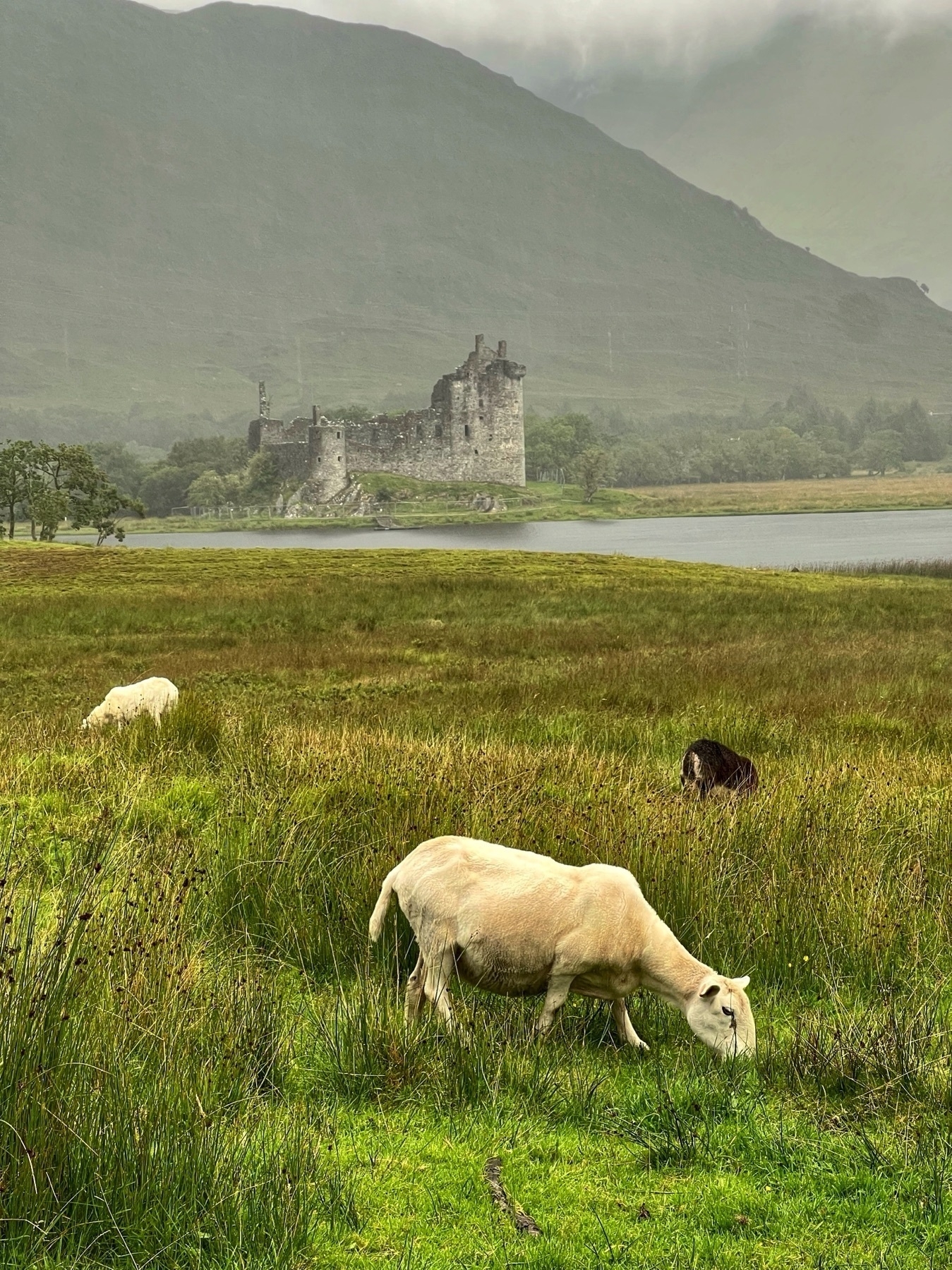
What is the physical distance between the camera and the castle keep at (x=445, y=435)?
11344 centimetres

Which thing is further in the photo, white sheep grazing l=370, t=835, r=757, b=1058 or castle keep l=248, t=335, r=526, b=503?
castle keep l=248, t=335, r=526, b=503

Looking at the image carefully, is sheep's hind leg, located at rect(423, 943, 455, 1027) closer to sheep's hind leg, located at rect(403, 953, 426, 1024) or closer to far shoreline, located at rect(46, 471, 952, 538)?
sheep's hind leg, located at rect(403, 953, 426, 1024)

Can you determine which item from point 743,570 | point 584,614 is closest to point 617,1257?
point 584,614

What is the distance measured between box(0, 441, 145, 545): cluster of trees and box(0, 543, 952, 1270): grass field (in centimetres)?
5116

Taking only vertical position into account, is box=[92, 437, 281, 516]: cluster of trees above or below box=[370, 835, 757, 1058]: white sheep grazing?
above

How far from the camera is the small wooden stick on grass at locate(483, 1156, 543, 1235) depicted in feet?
8.85

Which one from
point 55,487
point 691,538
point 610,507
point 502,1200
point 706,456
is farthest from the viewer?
point 706,456

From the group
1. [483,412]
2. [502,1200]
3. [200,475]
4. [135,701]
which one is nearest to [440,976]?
[502,1200]

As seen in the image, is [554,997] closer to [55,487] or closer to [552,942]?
[552,942]

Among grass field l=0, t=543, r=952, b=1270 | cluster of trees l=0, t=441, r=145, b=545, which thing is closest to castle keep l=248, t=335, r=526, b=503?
cluster of trees l=0, t=441, r=145, b=545

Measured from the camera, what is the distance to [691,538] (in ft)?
261

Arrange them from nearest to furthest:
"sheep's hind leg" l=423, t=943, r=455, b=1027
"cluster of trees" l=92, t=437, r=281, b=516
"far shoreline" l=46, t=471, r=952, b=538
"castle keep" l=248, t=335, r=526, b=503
Result: "sheep's hind leg" l=423, t=943, r=455, b=1027
"far shoreline" l=46, t=471, r=952, b=538
"cluster of trees" l=92, t=437, r=281, b=516
"castle keep" l=248, t=335, r=526, b=503

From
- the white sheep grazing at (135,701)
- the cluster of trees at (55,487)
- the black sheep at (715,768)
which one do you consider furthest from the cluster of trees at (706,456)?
the black sheep at (715,768)

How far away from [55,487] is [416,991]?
197 ft
